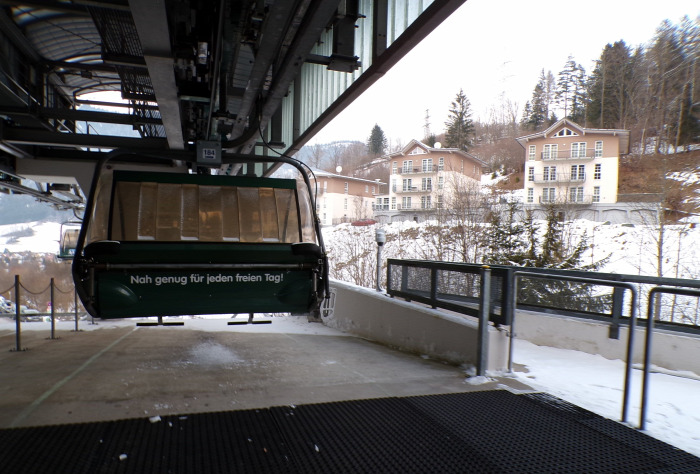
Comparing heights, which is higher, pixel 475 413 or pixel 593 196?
pixel 593 196

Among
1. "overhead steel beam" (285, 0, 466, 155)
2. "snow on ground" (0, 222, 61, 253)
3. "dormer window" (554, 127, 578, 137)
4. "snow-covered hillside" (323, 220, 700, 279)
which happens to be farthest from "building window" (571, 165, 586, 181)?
"snow on ground" (0, 222, 61, 253)

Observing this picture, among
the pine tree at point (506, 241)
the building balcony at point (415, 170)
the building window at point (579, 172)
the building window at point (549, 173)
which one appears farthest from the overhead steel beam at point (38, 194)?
the building window at point (579, 172)

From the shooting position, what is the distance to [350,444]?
119 inches

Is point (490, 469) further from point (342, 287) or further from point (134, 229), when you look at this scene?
point (342, 287)

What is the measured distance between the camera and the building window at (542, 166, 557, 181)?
4800cm

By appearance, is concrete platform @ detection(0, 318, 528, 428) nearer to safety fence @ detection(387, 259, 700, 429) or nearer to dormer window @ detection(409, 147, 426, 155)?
safety fence @ detection(387, 259, 700, 429)

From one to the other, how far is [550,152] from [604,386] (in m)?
50.1

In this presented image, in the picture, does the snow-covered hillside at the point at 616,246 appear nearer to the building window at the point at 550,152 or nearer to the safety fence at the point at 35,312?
the building window at the point at 550,152

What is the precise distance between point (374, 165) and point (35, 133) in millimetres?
78895

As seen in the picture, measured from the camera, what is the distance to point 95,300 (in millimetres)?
Answer: 4301

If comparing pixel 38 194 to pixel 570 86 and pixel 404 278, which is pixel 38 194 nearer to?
pixel 404 278

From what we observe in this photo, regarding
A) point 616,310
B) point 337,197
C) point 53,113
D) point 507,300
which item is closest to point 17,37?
point 53,113

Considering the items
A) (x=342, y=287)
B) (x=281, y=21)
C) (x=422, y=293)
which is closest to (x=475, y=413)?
(x=422, y=293)

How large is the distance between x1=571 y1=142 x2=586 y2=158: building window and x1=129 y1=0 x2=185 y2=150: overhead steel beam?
49480mm
